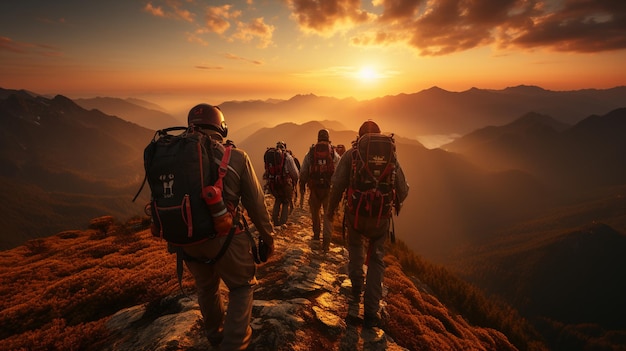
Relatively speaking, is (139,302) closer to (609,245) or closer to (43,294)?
(43,294)

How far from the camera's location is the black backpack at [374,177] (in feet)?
20.7

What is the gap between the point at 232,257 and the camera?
4.27 meters

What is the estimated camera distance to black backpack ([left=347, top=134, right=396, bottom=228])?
6316 mm

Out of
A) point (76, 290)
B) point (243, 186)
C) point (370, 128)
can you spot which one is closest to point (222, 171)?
point (243, 186)

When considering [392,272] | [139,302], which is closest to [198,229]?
[139,302]

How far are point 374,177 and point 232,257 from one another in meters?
3.53

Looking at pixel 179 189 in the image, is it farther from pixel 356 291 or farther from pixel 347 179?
pixel 356 291

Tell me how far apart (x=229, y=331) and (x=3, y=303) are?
10.1m

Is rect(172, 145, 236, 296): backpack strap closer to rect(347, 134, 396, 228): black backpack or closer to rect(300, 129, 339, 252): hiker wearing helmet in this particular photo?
rect(347, 134, 396, 228): black backpack

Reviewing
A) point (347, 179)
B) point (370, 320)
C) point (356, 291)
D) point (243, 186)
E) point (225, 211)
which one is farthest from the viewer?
point (356, 291)

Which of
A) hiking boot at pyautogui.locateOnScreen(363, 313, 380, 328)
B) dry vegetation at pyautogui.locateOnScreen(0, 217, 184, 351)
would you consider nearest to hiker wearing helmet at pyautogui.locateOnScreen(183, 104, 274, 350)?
hiking boot at pyautogui.locateOnScreen(363, 313, 380, 328)

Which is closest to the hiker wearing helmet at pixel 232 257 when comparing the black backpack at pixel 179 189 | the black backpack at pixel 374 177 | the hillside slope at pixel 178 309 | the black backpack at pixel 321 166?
the black backpack at pixel 179 189

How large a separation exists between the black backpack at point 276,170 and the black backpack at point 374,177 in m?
7.07

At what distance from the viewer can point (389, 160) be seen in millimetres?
6344
